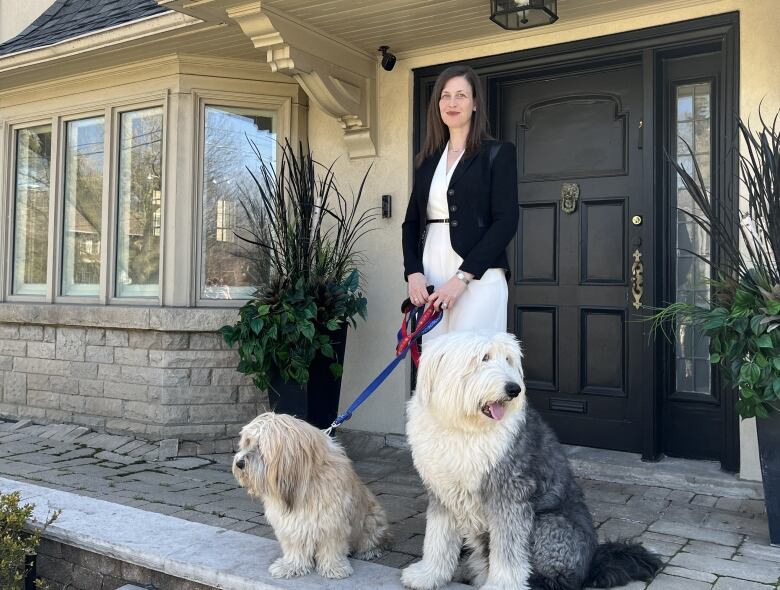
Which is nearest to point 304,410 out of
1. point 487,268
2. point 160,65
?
point 487,268

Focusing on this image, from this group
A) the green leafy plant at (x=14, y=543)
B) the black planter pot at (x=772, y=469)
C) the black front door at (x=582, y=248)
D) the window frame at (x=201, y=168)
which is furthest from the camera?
the window frame at (x=201, y=168)

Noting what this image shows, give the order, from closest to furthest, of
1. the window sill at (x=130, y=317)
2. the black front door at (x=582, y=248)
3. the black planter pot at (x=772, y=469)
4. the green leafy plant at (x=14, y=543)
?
the green leafy plant at (x=14, y=543)
the black planter pot at (x=772, y=469)
the black front door at (x=582, y=248)
the window sill at (x=130, y=317)

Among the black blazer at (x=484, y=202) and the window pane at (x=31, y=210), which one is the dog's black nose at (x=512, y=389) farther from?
the window pane at (x=31, y=210)

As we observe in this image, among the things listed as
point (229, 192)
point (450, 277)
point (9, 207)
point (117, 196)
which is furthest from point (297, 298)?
point (9, 207)

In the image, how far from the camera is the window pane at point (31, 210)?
21.1 ft

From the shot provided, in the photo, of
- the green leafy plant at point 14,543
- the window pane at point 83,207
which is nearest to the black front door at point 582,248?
the green leafy plant at point 14,543

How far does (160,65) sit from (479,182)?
3509 millimetres

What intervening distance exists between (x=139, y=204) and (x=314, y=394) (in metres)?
2.34

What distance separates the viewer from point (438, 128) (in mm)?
3168

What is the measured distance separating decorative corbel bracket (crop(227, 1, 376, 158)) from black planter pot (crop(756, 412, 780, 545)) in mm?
3164

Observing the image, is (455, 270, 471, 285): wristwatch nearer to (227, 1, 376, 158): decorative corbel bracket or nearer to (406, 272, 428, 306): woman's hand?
(406, 272, 428, 306): woman's hand

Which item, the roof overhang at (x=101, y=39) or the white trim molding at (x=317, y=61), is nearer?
the white trim molding at (x=317, y=61)

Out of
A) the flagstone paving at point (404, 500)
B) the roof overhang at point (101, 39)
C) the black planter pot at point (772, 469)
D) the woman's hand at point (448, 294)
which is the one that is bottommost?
the flagstone paving at point (404, 500)

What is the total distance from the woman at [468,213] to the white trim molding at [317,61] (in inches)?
68.2
